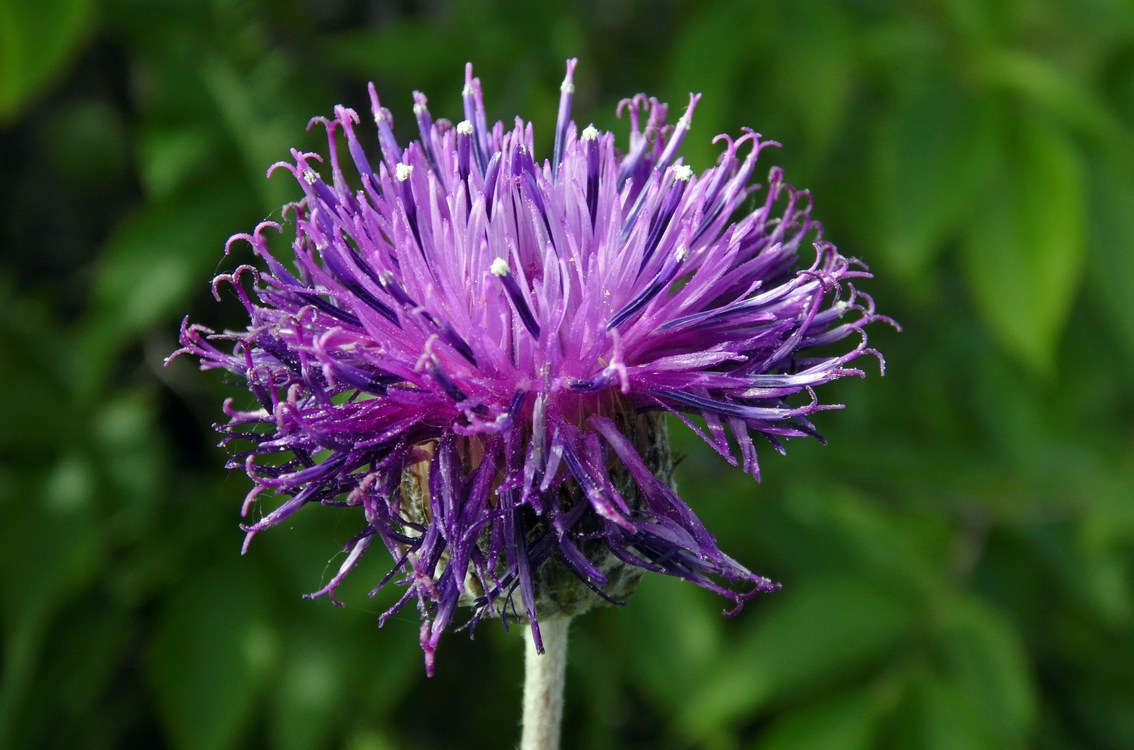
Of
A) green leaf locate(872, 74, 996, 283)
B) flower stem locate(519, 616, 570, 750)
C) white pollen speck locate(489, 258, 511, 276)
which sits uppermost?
green leaf locate(872, 74, 996, 283)

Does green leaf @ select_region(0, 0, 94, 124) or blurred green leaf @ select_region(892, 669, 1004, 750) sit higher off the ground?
green leaf @ select_region(0, 0, 94, 124)

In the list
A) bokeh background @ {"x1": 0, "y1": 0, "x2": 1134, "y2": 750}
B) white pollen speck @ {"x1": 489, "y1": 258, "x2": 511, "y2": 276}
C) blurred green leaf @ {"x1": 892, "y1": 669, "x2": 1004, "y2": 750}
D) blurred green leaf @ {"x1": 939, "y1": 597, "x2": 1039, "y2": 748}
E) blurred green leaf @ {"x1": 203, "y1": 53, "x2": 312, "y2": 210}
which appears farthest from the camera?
blurred green leaf @ {"x1": 203, "y1": 53, "x2": 312, "y2": 210}

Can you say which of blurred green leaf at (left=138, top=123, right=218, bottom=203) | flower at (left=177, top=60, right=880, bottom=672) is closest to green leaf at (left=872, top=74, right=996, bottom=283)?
flower at (left=177, top=60, right=880, bottom=672)

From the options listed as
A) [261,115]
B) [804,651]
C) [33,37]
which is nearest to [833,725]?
[804,651]

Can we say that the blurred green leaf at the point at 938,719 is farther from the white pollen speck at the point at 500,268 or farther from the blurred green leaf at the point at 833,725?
the white pollen speck at the point at 500,268

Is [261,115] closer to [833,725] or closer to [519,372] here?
[519,372]

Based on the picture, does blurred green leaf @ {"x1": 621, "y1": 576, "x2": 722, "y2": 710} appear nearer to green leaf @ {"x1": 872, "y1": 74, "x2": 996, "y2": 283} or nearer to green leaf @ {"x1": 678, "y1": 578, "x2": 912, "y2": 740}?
green leaf @ {"x1": 678, "y1": 578, "x2": 912, "y2": 740}

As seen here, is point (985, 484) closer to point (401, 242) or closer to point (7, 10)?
point (401, 242)
